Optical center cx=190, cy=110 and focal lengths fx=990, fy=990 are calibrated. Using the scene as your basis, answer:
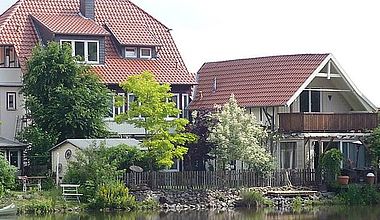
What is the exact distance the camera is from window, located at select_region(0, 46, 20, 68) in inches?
2180

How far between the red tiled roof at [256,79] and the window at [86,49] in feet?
21.9

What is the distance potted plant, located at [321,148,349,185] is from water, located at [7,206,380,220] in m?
4.67

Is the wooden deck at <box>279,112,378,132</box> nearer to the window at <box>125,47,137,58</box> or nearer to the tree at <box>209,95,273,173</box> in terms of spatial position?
the tree at <box>209,95,273,173</box>

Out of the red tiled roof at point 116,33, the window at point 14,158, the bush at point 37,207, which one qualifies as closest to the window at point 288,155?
the red tiled roof at point 116,33

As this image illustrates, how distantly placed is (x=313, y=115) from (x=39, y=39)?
16.1m

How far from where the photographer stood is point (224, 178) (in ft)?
161

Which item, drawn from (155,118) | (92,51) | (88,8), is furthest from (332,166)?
(88,8)

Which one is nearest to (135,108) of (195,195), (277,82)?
(195,195)

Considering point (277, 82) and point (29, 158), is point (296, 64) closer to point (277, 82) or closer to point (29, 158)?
point (277, 82)

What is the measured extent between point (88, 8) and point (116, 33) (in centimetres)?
244

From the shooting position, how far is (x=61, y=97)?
51.3 metres

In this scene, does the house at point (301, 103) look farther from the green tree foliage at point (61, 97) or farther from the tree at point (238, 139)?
the green tree foliage at point (61, 97)

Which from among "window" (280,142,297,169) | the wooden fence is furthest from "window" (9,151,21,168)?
"window" (280,142,297,169)

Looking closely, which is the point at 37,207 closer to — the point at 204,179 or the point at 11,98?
the point at 204,179
